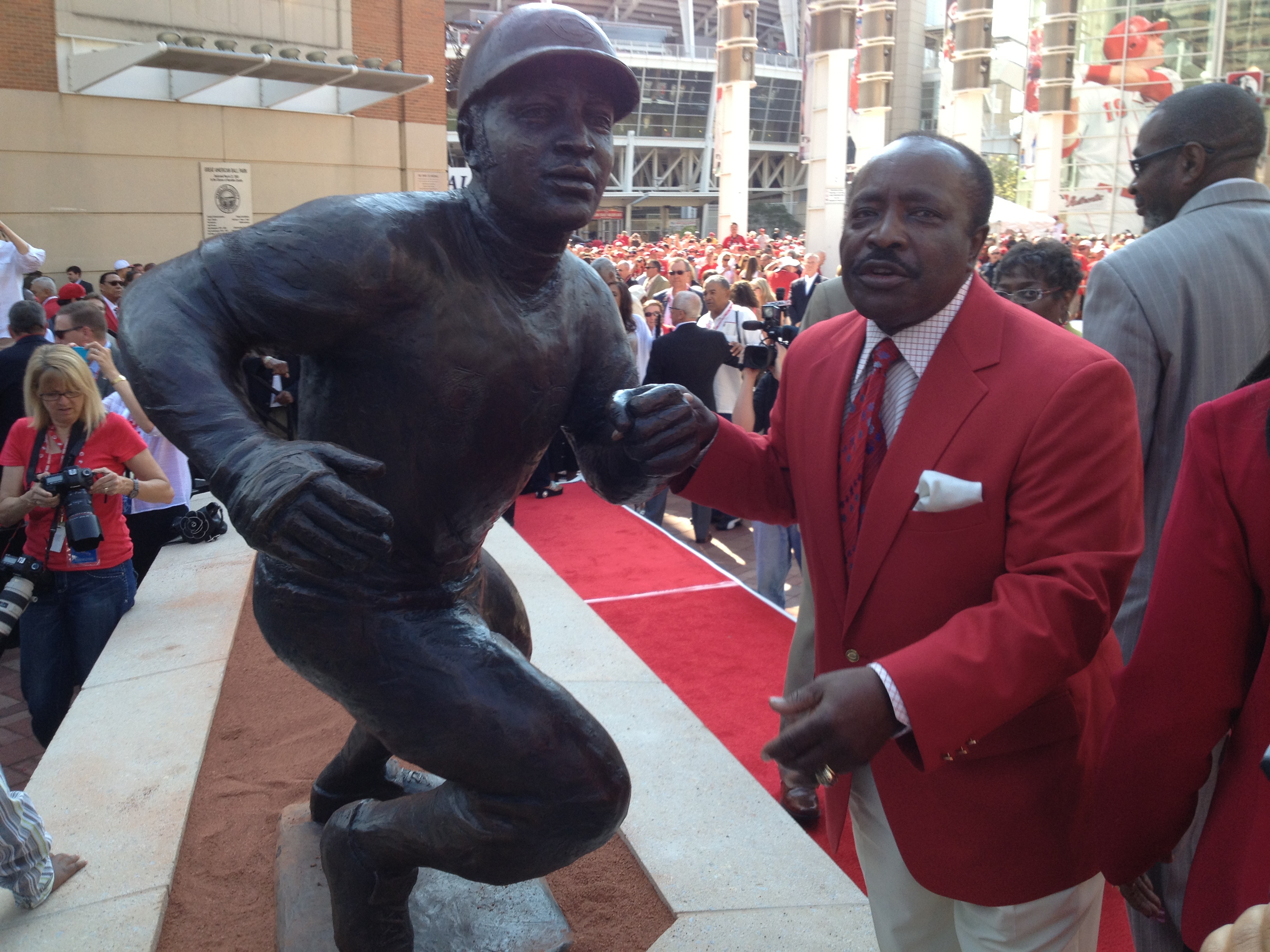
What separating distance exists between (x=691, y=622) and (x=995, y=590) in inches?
152

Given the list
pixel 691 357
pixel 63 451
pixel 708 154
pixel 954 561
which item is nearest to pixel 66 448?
pixel 63 451

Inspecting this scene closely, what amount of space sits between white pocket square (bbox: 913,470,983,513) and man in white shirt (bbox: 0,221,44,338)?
8.54 metres

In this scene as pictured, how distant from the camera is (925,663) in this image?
5.21 ft

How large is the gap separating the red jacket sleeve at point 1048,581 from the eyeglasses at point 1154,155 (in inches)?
60.6

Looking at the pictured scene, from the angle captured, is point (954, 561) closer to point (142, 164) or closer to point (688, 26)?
point (142, 164)

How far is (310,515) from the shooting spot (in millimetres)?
1418

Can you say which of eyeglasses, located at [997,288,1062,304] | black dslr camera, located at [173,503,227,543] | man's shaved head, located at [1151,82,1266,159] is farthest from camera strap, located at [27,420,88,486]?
man's shaved head, located at [1151,82,1266,159]

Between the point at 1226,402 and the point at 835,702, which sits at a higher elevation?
the point at 1226,402

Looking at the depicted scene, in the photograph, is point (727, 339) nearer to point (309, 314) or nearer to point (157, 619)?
point (157, 619)

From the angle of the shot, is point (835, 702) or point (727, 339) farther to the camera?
point (727, 339)

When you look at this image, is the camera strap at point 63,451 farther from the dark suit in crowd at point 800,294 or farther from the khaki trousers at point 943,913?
the dark suit in crowd at point 800,294

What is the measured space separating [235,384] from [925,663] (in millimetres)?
1299

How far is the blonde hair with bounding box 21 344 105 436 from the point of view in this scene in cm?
425

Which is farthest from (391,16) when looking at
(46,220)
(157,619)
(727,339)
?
(157,619)
